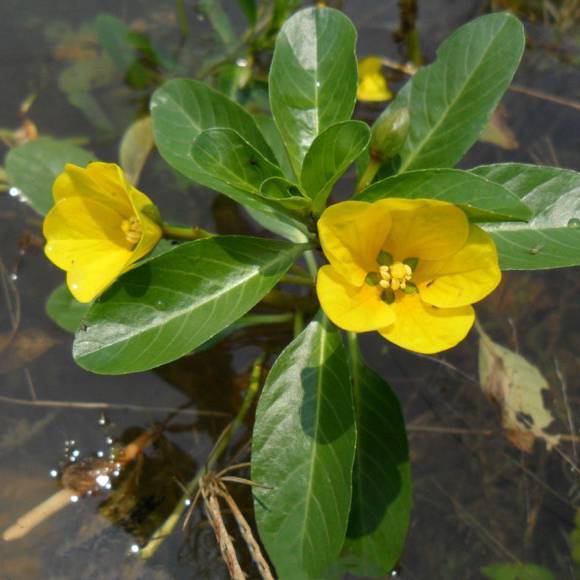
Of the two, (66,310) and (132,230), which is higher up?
(132,230)

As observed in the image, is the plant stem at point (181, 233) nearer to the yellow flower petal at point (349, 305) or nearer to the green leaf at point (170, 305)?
the green leaf at point (170, 305)

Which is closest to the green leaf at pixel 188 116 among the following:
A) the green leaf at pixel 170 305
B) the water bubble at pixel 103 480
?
the green leaf at pixel 170 305

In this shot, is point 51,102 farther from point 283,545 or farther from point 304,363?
point 283,545

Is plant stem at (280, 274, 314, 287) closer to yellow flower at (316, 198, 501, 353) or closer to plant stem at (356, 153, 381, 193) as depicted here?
plant stem at (356, 153, 381, 193)

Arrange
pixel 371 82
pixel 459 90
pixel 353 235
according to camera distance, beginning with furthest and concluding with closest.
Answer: pixel 371 82
pixel 459 90
pixel 353 235

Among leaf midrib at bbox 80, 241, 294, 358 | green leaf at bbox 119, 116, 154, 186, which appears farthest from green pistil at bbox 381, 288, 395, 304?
green leaf at bbox 119, 116, 154, 186

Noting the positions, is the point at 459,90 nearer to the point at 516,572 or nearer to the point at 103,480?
the point at 516,572

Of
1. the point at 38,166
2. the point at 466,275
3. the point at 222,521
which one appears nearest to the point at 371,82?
the point at 38,166
